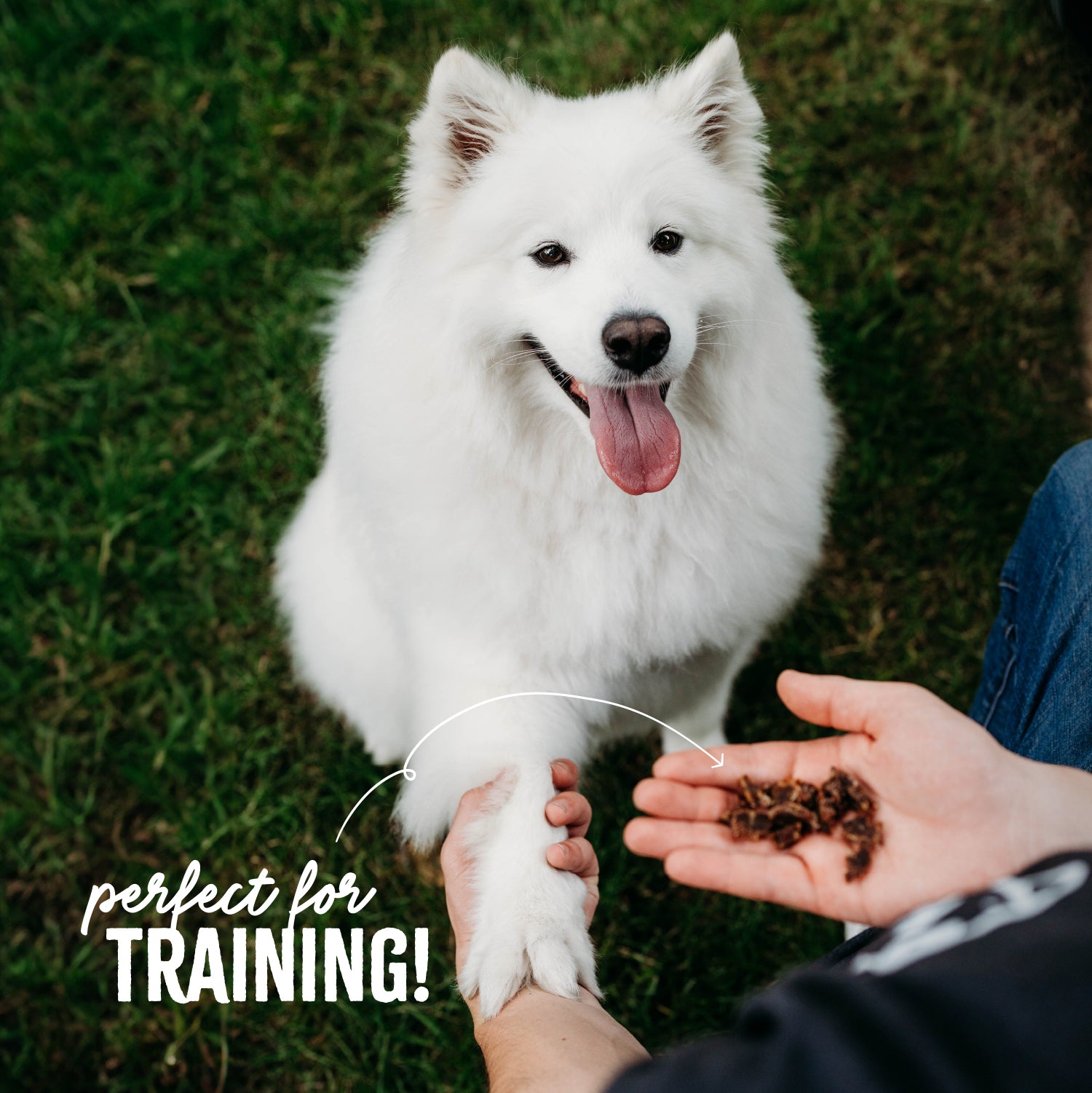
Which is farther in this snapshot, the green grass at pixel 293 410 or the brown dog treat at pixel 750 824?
the green grass at pixel 293 410

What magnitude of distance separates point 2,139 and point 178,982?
136 inches

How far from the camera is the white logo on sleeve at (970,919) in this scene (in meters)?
1.12

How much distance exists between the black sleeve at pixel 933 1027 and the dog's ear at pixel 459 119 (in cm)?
164

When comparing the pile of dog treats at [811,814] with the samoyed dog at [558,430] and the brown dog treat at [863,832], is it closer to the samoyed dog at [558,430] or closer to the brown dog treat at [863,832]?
the brown dog treat at [863,832]

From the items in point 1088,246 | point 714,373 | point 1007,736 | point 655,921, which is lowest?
point 655,921

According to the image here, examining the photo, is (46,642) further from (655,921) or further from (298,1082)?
(655,921)

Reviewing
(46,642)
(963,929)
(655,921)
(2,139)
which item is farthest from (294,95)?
(963,929)

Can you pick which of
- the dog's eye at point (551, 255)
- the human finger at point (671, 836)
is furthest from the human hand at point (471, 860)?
the dog's eye at point (551, 255)

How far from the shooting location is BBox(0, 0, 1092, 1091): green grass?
9.22ft

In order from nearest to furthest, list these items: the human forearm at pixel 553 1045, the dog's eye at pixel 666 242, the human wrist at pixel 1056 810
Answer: the human wrist at pixel 1056 810 < the human forearm at pixel 553 1045 < the dog's eye at pixel 666 242

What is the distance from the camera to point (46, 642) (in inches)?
129

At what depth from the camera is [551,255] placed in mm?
1831

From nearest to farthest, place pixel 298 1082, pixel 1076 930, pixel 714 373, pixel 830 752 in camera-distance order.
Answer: pixel 1076 930
pixel 830 752
pixel 714 373
pixel 298 1082

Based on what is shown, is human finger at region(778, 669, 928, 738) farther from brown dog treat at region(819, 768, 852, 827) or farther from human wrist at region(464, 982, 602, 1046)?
human wrist at region(464, 982, 602, 1046)
